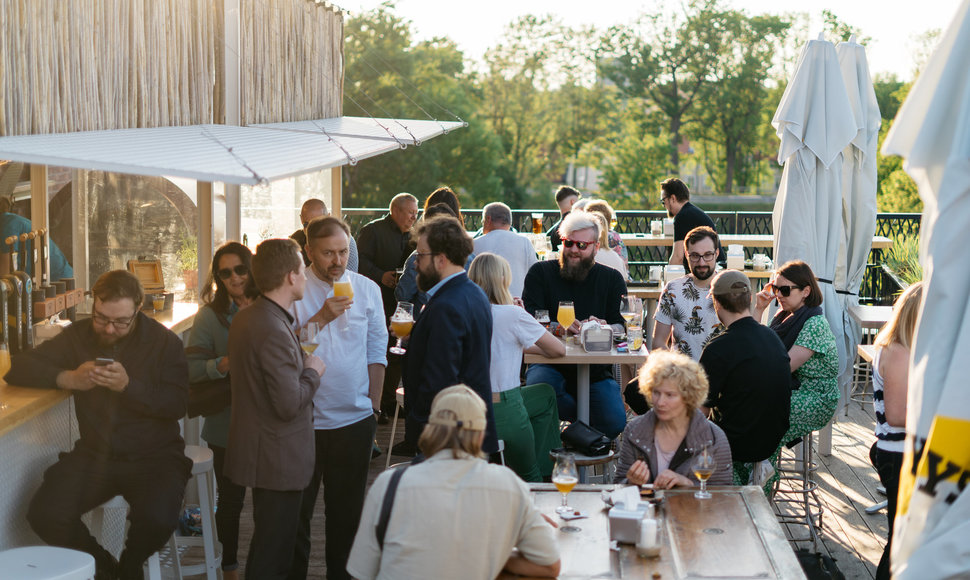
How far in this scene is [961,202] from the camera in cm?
190

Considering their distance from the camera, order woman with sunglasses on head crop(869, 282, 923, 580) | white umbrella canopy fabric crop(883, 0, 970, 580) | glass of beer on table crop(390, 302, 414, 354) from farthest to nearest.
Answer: glass of beer on table crop(390, 302, 414, 354), woman with sunglasses on head crop(869, 282, 923, 580), white umbrella canopy fabric crop(883, 0, 970, 580)

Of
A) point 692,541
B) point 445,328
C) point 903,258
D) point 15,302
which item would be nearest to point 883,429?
point 692,541

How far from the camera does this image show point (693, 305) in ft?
20.8

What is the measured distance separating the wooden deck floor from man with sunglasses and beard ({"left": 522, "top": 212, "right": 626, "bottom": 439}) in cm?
130

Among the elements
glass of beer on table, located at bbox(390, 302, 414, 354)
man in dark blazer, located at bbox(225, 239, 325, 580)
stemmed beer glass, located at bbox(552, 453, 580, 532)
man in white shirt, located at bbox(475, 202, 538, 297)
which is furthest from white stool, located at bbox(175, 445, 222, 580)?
man in white shirt, located at bbox(475, 202, 538, 297)

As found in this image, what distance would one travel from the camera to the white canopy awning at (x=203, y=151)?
3645 mm

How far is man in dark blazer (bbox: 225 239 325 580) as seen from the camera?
155 inches

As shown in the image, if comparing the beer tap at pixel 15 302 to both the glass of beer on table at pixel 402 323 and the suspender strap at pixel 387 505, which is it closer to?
the glass of beer on table at pixel 402 323

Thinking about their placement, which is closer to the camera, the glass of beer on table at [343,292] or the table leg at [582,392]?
the glass of beer on table at [343,292]

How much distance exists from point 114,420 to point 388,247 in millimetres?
4129

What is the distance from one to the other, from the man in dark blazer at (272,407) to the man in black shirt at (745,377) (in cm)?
194

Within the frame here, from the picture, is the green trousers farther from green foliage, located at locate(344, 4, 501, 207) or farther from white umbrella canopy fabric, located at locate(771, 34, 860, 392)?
green foliage, located at locate(344, 4, 501, 207)

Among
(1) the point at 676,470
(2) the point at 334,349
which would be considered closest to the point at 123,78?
(2) the point at 334,349

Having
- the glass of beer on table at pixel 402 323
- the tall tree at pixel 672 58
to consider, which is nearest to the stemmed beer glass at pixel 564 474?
the glass of beer on table at pixel 402 323
